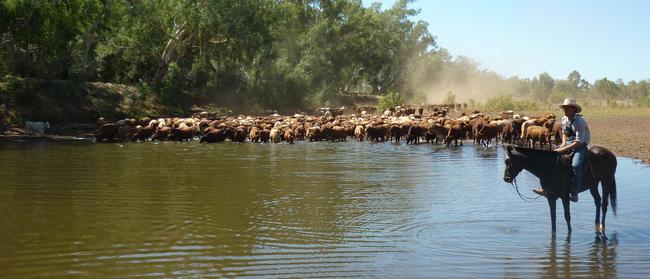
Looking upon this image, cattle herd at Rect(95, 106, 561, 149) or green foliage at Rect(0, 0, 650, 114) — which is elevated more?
green foliage at Rect(0, 0, 650, 114)

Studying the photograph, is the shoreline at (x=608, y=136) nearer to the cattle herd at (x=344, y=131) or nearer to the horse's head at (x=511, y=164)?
the cattle herd at (x=344, y=131)

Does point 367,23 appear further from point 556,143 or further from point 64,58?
point 556,143

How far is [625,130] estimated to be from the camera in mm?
32031

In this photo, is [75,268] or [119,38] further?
[119,38]

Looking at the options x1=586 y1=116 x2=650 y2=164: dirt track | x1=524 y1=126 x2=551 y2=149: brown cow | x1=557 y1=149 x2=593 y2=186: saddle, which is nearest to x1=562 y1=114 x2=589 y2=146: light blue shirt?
x1=557 y1=149 x2=593 y2=186: saddle

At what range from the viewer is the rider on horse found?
28.3ft

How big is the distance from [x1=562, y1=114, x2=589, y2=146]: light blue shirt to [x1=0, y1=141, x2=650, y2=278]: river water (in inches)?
52.7

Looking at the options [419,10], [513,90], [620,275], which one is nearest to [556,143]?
[620,275]

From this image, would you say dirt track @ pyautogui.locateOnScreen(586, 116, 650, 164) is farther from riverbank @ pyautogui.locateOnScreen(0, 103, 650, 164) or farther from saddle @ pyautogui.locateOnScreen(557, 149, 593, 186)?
saddle @ pyautogui.locateOnScreen(557, 149, 593, 186)

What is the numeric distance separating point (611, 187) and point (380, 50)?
65446 millimetres

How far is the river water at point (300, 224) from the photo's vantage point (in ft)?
24.7

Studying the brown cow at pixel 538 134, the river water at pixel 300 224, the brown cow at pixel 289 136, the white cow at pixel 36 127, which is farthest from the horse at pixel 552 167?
the white cow at pixel 36 127

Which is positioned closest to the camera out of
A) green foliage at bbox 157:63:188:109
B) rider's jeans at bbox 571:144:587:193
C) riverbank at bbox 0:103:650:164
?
rider's jeans at bbox 571:144:587:193

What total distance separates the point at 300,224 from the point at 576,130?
13.4 ft
